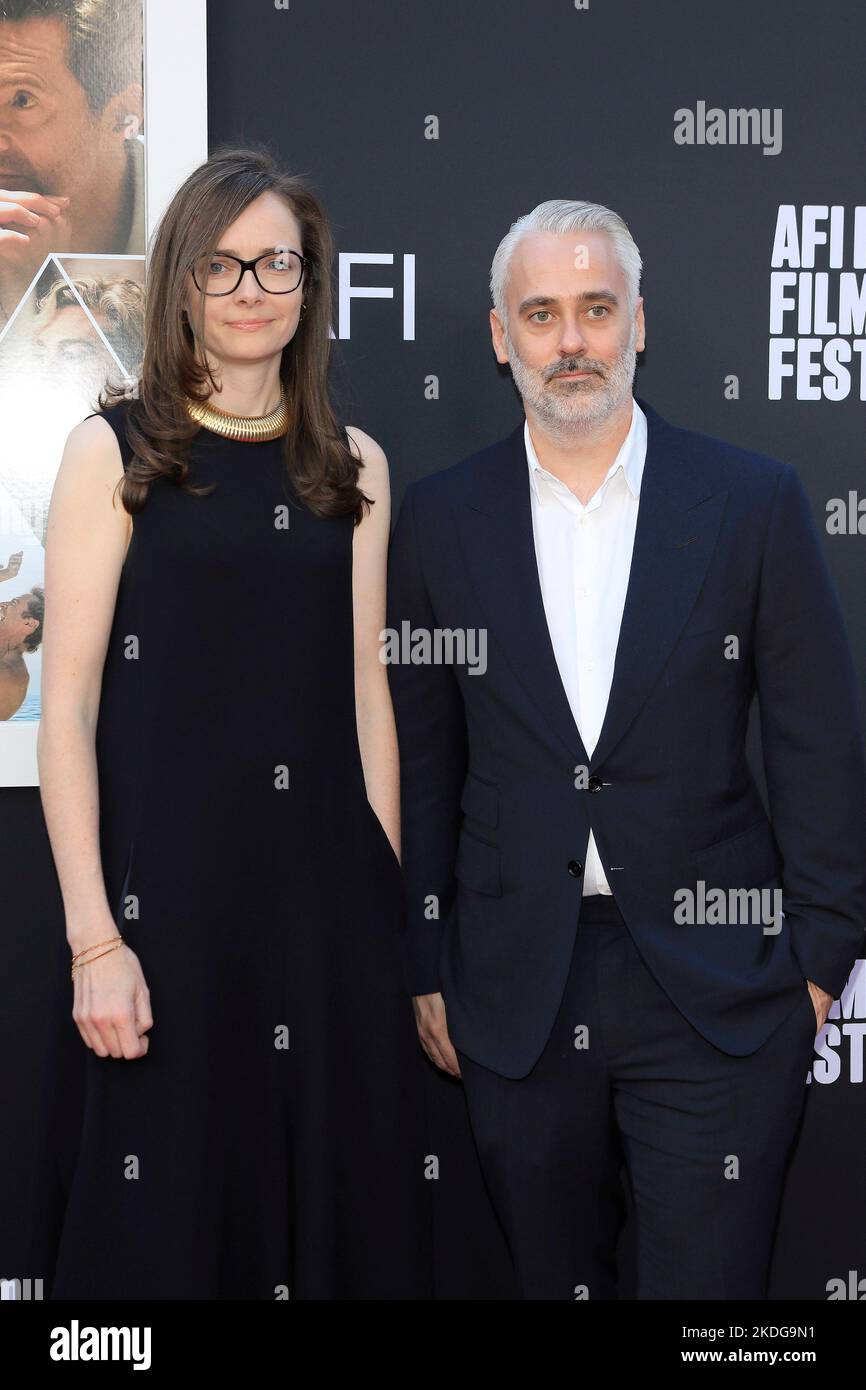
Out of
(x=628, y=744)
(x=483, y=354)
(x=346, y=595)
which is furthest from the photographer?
(x=483, y=354)

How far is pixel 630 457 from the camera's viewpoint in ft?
7.30

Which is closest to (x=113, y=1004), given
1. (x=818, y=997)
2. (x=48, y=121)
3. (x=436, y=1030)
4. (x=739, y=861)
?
(x=436, y=1030)

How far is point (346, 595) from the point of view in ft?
7.37

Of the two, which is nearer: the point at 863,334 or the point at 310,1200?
the point at 310,1200

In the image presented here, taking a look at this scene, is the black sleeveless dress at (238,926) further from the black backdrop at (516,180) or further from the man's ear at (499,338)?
the black backdrop at (516,180)

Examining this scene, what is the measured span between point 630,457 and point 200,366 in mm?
719

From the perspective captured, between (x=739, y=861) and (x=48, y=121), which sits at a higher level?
(x=48, y=121)

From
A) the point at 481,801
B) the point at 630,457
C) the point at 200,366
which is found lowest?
the point at 481,801

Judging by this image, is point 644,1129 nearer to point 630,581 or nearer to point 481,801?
point 481,801

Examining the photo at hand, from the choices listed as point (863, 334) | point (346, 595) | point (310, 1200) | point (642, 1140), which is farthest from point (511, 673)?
point (863, 334)

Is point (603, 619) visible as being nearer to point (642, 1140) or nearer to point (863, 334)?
point (642, 1140)

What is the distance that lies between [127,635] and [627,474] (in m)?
0.86

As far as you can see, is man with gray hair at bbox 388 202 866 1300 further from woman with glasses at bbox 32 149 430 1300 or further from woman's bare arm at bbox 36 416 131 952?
woman's bare arm at bbox 36 416 131 952

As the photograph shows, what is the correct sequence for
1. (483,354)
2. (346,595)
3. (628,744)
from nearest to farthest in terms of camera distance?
1. (628,744)
2. (346,595)
3. (483,354)
